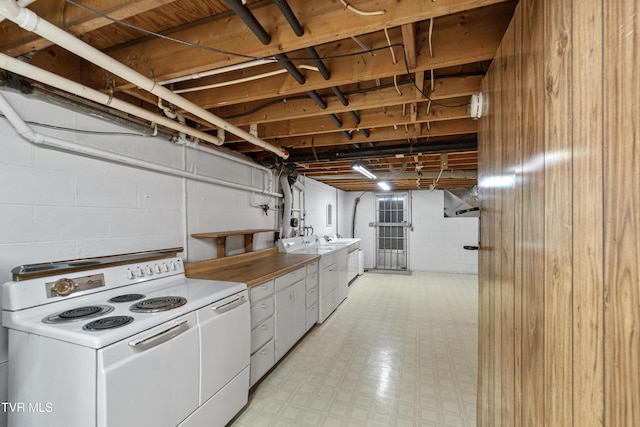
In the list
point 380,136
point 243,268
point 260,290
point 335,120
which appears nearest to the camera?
point 260,290

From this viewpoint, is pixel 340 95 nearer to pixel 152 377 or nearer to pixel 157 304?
pixel 157 304

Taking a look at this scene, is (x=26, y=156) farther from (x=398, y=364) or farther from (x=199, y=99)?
(x=398, y=364)

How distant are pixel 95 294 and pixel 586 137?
2.31 m

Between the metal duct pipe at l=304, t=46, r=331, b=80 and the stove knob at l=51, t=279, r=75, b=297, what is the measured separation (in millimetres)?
1849

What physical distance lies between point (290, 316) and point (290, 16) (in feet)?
8.29

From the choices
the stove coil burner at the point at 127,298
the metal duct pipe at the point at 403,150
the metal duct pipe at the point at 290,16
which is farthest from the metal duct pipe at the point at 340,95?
the stove coil burner at the point at 127,298

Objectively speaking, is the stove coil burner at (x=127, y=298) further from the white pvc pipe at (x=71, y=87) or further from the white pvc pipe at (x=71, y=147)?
the white pvc pipe at (x=71, y=87)

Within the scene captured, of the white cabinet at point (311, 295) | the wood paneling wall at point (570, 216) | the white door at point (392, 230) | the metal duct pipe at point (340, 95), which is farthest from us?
the white door at point (392, 230)

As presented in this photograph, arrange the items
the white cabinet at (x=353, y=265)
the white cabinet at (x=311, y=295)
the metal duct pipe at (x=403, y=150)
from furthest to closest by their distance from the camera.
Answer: the white cabinet at (x=353, y=265), the white cabinet at (x=311, y=295), the metal duct pipe at (x=403, y=150)

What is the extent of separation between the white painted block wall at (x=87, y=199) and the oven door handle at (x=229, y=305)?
0.86 m

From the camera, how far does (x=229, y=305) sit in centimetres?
182

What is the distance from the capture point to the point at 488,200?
1433mm

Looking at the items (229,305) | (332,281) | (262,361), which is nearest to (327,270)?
(332,281)

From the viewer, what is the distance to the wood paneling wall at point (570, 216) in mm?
507
